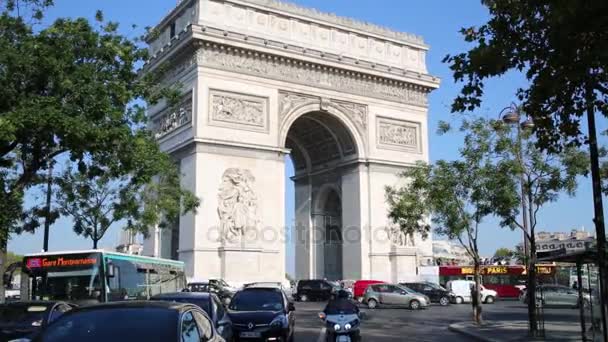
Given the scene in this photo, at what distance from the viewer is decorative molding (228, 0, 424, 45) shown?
36.9 metres

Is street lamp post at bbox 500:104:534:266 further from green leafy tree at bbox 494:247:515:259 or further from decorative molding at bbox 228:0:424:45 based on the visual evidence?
decorative molding at bbox 228:0:424:45

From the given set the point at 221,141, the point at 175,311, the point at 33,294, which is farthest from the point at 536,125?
the point at 221,141

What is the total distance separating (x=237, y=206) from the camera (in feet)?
110

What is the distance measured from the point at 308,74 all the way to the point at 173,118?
8.12 m

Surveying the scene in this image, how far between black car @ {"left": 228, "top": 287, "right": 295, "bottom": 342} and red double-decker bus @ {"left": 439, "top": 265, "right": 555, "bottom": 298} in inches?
1296

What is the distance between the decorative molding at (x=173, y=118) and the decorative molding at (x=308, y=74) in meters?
2.38

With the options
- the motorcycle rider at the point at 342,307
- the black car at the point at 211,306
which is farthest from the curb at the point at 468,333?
the black car at the point at 211,306

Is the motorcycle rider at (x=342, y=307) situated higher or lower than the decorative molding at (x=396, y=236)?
lower

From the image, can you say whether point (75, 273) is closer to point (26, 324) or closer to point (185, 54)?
point (26, 324)

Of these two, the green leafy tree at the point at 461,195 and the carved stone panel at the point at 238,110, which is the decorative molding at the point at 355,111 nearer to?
the carved stone panel at the point at 238,110

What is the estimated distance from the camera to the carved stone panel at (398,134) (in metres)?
39.7

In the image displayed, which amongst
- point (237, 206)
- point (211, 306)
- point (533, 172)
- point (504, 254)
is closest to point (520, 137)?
point (533, 172)

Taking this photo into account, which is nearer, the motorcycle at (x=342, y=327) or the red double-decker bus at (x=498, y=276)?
the motorcycle at (x=342, y=327)

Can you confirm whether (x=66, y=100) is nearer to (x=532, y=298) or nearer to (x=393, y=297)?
(x=532, y=298)
